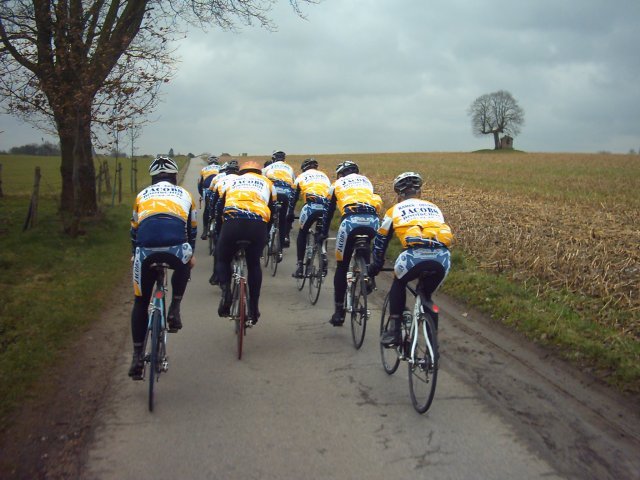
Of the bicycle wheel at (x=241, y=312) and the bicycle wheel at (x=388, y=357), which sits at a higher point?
the bicycle wheel at (x=241, y=312)

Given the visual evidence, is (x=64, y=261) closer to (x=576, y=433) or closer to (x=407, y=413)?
(x=407, y=413)

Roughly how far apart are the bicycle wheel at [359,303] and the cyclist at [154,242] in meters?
2.07

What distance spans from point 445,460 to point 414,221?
2.03 metres

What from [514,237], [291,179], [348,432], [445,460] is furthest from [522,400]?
[291,179]

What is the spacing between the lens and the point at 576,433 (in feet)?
15.2

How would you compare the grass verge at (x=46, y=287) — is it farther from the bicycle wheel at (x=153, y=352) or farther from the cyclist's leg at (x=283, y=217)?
the cyclist's leg at (x=283, y=217)

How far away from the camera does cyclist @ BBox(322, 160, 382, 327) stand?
22.5 ft

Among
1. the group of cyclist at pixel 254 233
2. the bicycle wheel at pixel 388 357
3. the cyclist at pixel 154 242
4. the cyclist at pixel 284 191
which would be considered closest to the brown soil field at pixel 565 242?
the bicycle wheel at pixel 388 357

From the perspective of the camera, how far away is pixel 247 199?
6.38 m

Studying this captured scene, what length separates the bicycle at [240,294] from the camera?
617 centimetres

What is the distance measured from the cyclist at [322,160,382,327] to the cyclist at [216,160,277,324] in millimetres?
948

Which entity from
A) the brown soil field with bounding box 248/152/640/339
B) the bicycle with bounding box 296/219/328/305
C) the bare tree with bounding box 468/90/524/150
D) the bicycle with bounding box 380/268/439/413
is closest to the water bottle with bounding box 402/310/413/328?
the bicycle with bounding box 380/268/439/413

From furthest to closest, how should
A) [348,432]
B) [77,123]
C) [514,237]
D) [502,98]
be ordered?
[502,98], [77,123], [514,237], [348,432]

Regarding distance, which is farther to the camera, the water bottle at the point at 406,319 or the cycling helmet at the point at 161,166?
the cycling helmet at the point at 161,166
